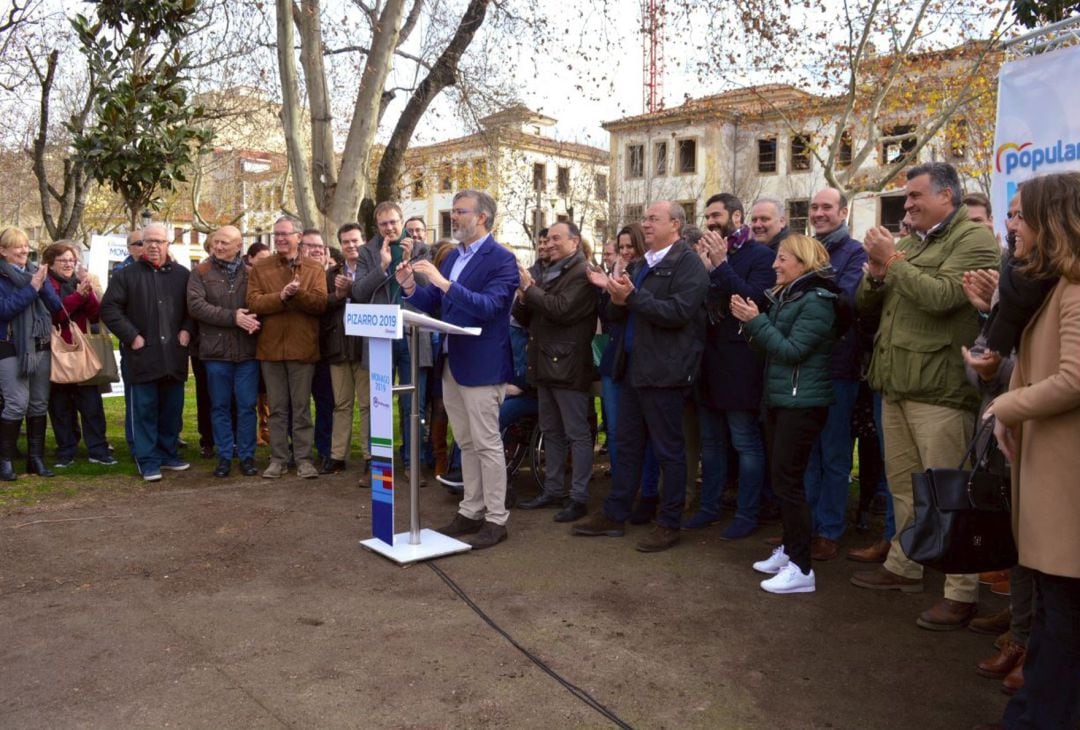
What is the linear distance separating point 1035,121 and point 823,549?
287 cm

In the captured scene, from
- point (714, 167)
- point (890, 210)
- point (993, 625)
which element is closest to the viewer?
point (993, 625)

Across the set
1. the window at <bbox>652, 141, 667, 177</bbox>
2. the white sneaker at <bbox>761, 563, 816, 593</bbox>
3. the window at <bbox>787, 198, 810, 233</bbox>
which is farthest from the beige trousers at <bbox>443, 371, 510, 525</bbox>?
the window at <bbox>787, 198, 810, 233</bbox>

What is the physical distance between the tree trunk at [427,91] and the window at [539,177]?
87.4 ft

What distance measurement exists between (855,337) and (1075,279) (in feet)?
9.22

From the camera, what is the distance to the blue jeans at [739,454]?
600 cm

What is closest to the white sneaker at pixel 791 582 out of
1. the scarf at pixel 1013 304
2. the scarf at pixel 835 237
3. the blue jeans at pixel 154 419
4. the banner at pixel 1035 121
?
the scarf at pixel 1013 304

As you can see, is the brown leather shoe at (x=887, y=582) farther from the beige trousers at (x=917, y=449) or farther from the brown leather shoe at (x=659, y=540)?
the brown leather shoe at (x=659, y=540)

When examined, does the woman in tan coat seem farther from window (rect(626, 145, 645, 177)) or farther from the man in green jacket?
window (rect(626, 145, 645, 177))

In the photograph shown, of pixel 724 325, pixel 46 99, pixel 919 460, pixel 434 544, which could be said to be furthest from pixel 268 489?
pixel 46 99

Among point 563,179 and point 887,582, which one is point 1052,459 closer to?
point 887,582

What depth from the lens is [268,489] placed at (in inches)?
291

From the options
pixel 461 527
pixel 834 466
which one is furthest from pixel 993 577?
pixel 461 527

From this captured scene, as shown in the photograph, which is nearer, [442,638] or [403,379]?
[442,638]

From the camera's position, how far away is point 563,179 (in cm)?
4525
